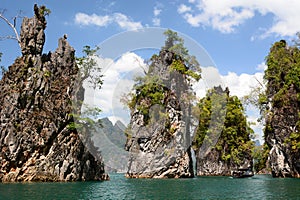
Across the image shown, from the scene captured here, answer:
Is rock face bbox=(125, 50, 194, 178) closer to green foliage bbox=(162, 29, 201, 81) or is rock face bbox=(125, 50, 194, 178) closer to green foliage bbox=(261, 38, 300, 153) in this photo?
green foliage bbox=(162, 29, 201, 81)

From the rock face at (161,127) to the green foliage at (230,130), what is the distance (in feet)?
38.1

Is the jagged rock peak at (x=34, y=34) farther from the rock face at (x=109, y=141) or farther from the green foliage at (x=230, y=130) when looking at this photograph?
the green foliage at (x=230, y=130)

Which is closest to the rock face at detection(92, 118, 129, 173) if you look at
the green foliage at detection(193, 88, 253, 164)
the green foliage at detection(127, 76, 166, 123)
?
the green foliage at detection(127, 76, 166, 123)

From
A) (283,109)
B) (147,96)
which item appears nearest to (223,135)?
(283,109)

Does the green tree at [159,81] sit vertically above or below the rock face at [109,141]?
above

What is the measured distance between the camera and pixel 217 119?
62656 mm

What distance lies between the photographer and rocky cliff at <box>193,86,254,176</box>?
197ft

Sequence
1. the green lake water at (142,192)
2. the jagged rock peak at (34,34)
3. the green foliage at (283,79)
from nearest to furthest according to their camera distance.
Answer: the green lake water at (142,192) → the jagged rock peak at (34,34) → the green foliage at (283,79)

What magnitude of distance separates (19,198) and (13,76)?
21.1 metres

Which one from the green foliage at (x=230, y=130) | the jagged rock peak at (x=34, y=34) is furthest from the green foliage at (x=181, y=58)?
the jagged rock peak at (x=34, y=34)

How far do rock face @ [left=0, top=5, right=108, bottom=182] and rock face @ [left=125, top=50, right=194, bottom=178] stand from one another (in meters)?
7.49

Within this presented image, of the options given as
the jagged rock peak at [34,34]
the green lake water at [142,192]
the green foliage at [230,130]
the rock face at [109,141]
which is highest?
the jagged rock peak at [34,34]

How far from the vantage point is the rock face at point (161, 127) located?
152 ft

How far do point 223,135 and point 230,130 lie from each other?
204 cm
